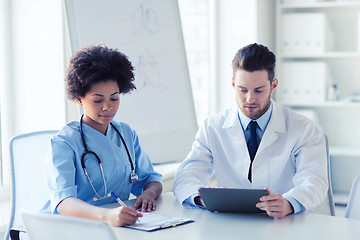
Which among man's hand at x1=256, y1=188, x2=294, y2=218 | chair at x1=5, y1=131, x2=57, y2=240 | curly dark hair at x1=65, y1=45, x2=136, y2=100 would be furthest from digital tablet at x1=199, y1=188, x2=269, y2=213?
chair at x1=5, y1=131, x2=57, y2=240

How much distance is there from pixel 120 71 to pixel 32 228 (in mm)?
752

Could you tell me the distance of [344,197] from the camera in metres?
3.77

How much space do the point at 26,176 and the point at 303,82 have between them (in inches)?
95.9

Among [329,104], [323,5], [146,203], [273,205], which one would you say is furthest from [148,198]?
[323,5]

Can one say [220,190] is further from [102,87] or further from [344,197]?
[344,197]

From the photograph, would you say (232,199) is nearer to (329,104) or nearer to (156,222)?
(156,222)

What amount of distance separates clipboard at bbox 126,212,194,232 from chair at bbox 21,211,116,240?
36 centimetres

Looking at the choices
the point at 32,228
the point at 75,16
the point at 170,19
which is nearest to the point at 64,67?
the point at 75,16

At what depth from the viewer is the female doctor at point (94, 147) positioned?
1657mm

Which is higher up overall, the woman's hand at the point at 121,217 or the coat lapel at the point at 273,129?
the coat lapel at the point at 273,129

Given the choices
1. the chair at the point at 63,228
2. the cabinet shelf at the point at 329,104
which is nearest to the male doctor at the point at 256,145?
the chair at the point at 63,228

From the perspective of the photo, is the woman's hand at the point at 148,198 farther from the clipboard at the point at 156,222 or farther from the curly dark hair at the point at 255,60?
the curly dark hair at the point at 255,60

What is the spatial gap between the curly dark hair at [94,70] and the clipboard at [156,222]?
0.47 meters

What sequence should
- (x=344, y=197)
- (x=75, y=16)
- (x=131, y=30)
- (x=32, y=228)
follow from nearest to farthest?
(x=32, y=228)
(x=75, y=16)
(x=131, y=30)
(x=344, y=197)
